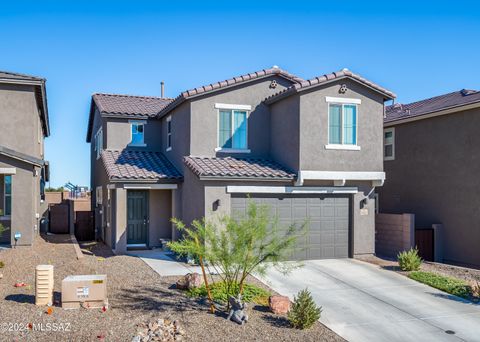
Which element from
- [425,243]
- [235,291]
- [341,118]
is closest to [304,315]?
[235,291]

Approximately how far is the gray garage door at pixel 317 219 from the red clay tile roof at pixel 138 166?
12.7ft

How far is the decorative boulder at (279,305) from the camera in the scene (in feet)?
31.0

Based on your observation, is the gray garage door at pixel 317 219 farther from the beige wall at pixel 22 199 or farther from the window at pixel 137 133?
the beige wall at pixel 22 199

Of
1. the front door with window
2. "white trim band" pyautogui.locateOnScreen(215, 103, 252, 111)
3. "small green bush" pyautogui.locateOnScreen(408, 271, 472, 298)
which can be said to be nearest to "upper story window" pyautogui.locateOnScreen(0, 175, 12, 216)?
the front door with window

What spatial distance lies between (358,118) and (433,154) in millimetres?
4641

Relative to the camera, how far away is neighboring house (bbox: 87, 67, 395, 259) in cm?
1500

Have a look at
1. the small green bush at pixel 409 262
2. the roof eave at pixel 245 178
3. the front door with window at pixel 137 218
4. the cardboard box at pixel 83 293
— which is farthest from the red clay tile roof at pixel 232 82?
the cardboard box at pixel 83 293

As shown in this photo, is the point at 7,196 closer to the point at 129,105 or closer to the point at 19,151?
the point at 19,151

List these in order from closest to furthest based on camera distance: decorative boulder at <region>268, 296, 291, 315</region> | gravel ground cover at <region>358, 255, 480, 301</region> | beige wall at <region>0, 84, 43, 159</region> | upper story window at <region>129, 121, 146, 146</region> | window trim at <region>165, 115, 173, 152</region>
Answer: decorative boulder at <region>268, 296, 291, 315</region>, gravel ground cover at <region>358, 255, 480, 301</region>, beige wall at <region>0, 84, 43, 159</region>, window trim at <region>165, 115, 173, 152</region>, upper story window at <region>129, 121, 146, 146</region>

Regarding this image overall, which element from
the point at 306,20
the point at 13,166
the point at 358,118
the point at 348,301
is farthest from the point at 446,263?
the point at 13,166

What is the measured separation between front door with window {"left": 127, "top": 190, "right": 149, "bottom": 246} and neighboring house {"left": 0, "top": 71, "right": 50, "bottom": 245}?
347 centimetres

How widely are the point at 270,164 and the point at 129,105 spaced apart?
323 inches

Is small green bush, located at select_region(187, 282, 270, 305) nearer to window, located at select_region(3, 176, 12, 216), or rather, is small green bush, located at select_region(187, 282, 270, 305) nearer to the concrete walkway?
the concrete walkway

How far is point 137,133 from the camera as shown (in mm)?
19906
